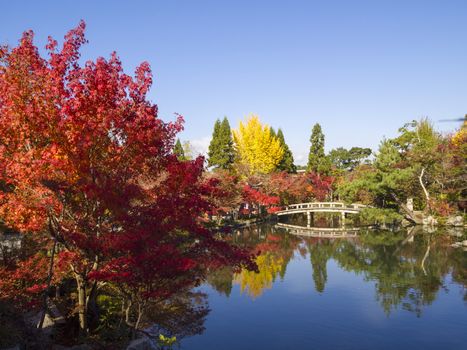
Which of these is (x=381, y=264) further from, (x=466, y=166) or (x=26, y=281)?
(x=26, y=281)

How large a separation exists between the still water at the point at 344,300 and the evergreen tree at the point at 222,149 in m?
24.2

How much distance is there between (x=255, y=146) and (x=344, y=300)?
34.8 m

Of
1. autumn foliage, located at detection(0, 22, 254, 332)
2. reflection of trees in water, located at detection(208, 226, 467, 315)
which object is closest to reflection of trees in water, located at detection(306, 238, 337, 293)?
reflection of trees in water, located at detection(208, 226, 467, 315)

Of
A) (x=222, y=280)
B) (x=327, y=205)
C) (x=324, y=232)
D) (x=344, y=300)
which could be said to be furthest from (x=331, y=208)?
(x=344, y=300)

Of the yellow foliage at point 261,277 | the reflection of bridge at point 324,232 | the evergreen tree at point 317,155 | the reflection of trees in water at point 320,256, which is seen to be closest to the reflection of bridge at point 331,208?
the reflection of bridge at point 324,232

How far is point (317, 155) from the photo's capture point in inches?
2183

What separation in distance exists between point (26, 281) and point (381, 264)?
1839cm

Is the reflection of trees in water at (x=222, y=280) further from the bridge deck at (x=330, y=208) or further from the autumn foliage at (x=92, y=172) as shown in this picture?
the bridge deck at (x=330, y=208)

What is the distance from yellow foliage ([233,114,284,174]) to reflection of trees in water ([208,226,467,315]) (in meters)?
17.0

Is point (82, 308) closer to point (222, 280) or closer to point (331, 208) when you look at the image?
point (222, 280)

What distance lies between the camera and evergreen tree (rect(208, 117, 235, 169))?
50.9 meters

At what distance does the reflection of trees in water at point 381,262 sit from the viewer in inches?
675

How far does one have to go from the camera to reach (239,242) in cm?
3000

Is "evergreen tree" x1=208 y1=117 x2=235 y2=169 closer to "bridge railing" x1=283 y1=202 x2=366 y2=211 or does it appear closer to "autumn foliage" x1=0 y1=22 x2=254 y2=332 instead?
"bridge railing" x1=283 y1=202 x2=366 y2=211
